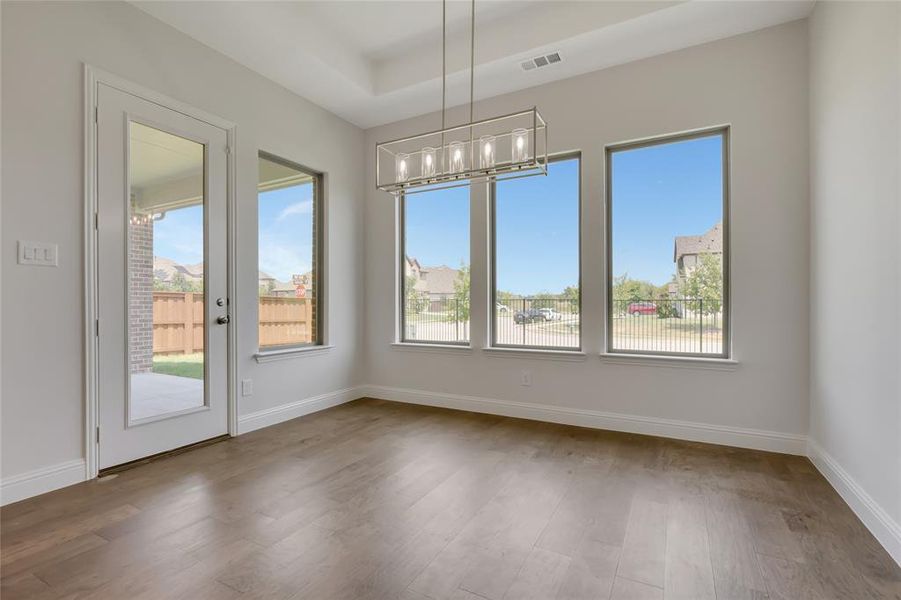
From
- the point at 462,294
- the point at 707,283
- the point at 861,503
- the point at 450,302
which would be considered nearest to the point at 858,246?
the point at 707,283

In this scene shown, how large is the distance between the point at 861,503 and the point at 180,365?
13.7 feet

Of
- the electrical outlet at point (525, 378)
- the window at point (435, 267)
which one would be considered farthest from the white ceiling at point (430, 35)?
the electrical outlet at point (525, 378)

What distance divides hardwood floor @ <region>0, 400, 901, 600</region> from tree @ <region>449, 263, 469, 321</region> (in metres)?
1.57

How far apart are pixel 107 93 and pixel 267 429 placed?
265cm

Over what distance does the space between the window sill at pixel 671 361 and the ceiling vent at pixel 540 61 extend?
8.00 feet

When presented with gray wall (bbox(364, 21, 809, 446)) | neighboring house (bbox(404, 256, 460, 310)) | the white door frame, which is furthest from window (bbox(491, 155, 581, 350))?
the white door frame

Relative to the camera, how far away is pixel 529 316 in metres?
4.21

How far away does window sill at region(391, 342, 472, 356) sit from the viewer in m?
4.43

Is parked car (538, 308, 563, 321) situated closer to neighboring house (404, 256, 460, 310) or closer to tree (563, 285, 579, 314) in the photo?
tree (563, 285, 579, 314)

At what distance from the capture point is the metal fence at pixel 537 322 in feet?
13.1

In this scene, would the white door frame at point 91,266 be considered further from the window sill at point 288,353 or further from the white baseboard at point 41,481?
the window sill at point 288,353

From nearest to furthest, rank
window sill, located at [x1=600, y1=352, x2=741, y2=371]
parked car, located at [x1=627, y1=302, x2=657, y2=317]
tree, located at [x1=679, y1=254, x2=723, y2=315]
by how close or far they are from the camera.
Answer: window sill, located at [x1=600, y1=352, x2=741, y2=371] < tree, located at [x1=679, y1=254, x2=723, y2=315] < parked car, located at [x1=627, y1=302, x2=657, y2=317]

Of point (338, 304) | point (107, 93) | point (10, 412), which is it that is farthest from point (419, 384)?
point (107, 93)

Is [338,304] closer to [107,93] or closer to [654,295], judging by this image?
[107,93]
